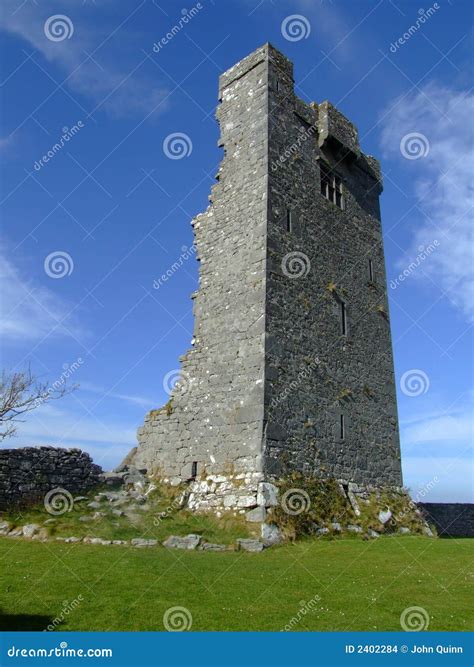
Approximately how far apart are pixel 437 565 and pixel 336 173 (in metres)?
14.8

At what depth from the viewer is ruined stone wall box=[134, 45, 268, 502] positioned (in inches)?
586

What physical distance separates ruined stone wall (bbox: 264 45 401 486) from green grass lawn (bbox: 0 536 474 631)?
366cm

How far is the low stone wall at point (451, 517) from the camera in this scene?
21.7 meters

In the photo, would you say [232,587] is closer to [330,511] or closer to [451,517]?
[330,511]

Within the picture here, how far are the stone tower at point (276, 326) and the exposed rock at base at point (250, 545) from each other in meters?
1.23

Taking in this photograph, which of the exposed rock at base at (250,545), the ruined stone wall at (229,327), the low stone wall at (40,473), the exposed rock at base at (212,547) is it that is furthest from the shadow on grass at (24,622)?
the ruined stone wall at (229,327)

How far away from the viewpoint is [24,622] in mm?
6836

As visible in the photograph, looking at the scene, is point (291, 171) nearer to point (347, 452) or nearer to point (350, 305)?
point (350, 305)

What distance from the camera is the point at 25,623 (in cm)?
680

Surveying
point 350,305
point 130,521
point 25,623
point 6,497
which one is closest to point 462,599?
point 25,623

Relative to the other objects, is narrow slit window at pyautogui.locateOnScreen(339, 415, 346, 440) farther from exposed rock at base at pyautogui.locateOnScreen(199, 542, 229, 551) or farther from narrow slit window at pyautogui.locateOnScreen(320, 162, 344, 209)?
narrow slit window at pyautogui.locateOnScreen(320, 162, 344, 209)

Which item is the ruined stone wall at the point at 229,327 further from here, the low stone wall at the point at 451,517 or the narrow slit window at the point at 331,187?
the low stone wall at the point at 451,517

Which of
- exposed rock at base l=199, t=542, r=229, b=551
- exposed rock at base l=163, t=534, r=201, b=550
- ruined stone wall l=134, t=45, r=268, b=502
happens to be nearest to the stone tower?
ruined stone wall l=134, t=45, r=268, b=502

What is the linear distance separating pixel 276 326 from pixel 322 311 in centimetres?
306
